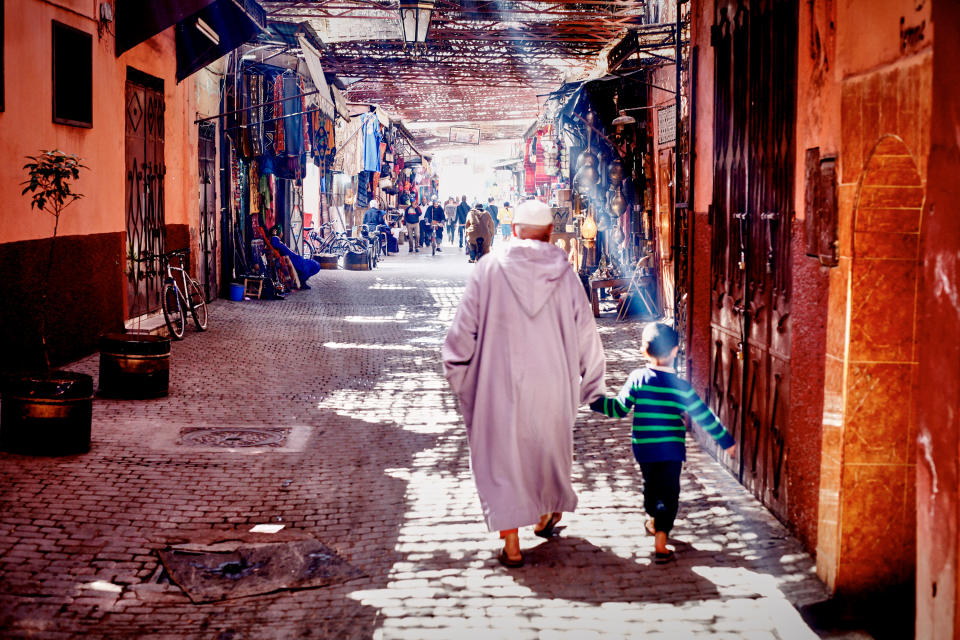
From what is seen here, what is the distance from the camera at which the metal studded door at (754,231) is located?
576 centimetres

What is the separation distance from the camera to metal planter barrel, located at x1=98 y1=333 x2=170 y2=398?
9094 millimetres

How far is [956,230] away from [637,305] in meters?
13.3

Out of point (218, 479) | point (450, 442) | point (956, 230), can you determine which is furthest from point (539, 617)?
point (450, 442)

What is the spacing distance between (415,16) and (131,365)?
7543mm

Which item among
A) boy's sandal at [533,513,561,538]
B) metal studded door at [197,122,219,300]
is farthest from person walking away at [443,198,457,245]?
boy's sandal at [533,513,561,538]

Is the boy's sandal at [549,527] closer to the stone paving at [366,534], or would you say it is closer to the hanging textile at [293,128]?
the stone paving at [366,534]

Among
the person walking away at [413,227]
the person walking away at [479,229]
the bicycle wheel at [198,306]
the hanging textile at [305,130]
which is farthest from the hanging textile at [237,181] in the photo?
the person walking away at [413,227]

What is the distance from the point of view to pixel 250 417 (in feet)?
28.2

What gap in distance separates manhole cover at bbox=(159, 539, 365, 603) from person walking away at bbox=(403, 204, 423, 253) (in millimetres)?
31782

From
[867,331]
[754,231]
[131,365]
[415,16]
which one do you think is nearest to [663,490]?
[867,331]

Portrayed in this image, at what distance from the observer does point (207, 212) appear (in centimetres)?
1752

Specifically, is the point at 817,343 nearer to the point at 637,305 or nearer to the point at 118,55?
the point at 118,55

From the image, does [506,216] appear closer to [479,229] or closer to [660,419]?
[479,229]

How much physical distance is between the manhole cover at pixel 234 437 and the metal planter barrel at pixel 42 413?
2.87ft
